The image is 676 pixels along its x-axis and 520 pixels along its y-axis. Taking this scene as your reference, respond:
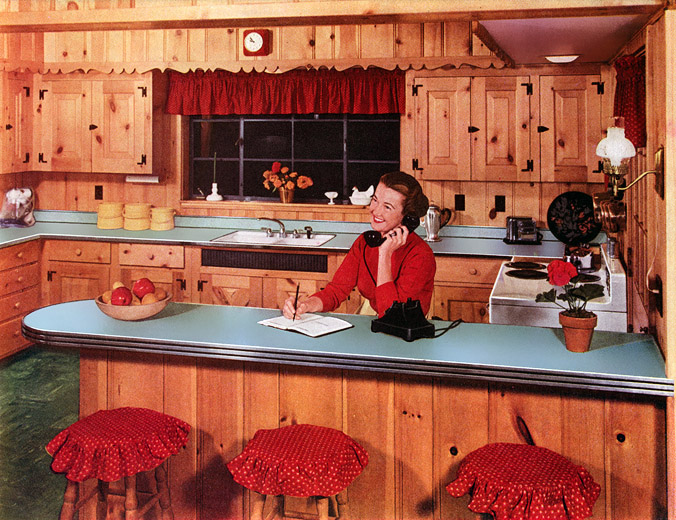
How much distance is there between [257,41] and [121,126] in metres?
1.25

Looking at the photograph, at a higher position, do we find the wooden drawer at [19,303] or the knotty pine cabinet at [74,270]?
the knotty pine cabinet at [74,270]

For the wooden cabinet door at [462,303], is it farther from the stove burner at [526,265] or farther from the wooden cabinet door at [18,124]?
the wooden cabinet door at [18,124]

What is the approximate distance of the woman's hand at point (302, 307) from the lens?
288cm

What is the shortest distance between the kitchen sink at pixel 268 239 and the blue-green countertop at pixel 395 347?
2241 millimetres

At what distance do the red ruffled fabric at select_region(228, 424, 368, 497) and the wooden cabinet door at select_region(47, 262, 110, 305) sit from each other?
3586mm

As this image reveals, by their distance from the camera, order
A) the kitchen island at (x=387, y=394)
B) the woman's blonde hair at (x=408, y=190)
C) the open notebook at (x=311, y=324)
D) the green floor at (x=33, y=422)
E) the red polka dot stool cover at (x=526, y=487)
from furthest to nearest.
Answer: the green floor at (x=33, y=422), the woman's blonde hair at (x=408, y=190), the open notebook at (x=311, y=324), the kitchen island at (x=387, y=394), the red polka dot stool cover at (x=526, y=487)

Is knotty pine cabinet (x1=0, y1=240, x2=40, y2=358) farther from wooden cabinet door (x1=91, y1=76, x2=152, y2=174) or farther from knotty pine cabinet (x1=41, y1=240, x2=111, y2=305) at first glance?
wooden cabinet door (x1=91, y1=76, x2=152, y2=174)

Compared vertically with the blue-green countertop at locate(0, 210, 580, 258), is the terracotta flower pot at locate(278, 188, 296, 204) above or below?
above

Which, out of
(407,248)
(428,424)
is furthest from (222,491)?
(407,248)

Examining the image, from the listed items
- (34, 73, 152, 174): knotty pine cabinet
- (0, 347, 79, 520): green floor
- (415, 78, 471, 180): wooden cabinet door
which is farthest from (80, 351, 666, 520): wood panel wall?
(34, 73, 152, 174): knotty pine cabinet

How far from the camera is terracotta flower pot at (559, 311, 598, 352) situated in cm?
244

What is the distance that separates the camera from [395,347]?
2551mm

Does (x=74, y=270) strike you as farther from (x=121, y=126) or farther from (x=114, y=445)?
(x=114, y=445)

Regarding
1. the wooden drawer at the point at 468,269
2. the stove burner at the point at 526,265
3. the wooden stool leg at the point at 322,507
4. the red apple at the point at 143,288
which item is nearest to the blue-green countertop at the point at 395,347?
the red apple at the point at 143,288
